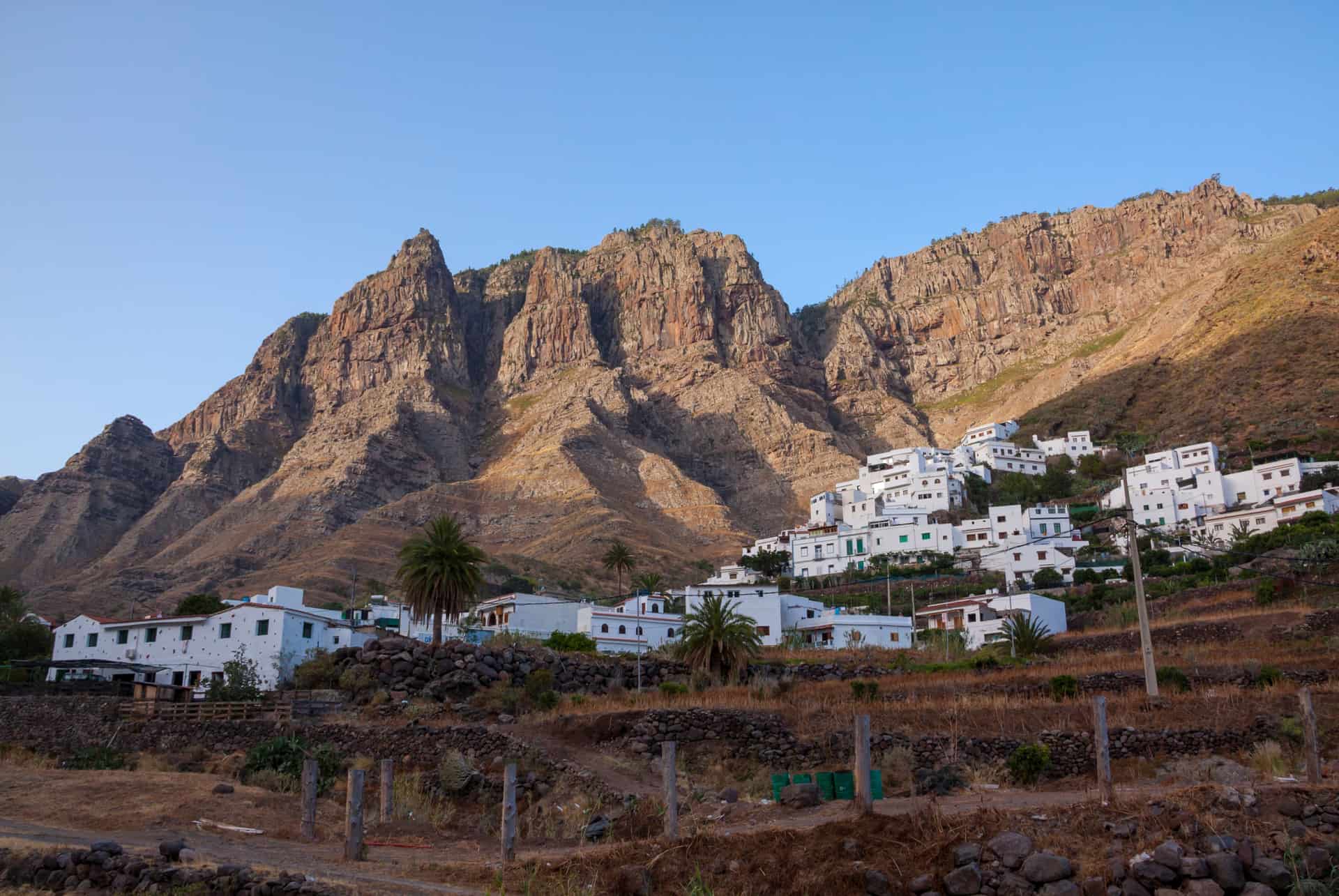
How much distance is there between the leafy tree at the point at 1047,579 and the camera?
65500mm

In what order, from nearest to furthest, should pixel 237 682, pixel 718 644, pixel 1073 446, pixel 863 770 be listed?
pixel 863 770, pixel 718 644, pixel 237 682, pixel 1073 446

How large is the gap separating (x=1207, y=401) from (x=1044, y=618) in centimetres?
6791

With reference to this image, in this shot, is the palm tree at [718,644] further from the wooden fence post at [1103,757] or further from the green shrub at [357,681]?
the wooden fence post at [1103,757]

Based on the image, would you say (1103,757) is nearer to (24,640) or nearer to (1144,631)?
(1144,631)

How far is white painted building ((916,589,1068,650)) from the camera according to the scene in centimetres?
5112

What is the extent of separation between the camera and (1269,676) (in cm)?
2806

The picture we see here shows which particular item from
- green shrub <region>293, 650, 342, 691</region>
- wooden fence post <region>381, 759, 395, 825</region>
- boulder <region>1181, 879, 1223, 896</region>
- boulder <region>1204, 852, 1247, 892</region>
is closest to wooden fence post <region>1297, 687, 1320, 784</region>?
boulder <region>1204, 852, 1247, 892</region>

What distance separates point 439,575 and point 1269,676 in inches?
1212

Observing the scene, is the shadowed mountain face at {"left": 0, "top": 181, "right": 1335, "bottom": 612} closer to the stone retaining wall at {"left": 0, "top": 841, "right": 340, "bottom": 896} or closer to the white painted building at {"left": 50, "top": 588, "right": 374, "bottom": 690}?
the white painted building at {"left": 50, "top": 588, "right": 374, "bottom": 690}

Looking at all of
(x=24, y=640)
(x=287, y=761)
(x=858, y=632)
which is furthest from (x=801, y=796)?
(x=24, y=640)

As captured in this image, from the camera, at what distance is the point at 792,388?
178 meters

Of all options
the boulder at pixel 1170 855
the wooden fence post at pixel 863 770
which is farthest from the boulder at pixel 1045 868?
the wooden fence post at pixel 863 770

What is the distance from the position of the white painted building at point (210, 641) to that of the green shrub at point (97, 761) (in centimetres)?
916

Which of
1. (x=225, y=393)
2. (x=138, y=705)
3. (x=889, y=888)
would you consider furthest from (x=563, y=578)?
(x=225, y=393)
